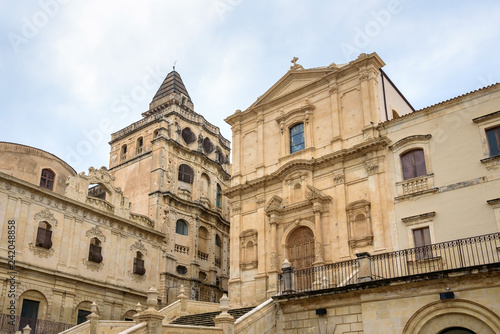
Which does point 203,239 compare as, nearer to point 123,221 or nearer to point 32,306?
point 123,221

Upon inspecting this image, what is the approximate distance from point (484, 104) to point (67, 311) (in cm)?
2203

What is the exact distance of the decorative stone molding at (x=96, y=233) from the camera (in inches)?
1112

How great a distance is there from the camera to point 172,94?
1633 inches

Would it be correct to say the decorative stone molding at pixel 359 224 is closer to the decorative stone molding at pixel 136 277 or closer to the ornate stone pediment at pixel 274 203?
the ornate stone pediment at pixel 274 203

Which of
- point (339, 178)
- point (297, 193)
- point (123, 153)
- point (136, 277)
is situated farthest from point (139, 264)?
point (339, 178)

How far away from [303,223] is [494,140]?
908cm

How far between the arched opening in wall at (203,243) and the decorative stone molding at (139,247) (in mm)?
5511

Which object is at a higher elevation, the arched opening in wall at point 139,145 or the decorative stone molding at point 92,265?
the arched opening in wall at point 139,145

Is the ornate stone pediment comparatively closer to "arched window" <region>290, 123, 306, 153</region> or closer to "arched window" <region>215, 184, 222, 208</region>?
"arched window" <region>290, 123, 306, 153</region>

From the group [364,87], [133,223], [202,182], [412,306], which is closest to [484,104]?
[364,87]

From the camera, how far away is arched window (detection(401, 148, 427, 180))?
21484 millimetres

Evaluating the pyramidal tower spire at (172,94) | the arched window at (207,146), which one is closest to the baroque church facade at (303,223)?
the arched window at (207,146)

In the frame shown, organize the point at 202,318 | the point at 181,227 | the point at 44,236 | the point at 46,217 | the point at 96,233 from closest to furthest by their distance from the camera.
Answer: the point at 202,318
the point at 44,236
the point at 46,217
the point at 96,233
the point at 181,227

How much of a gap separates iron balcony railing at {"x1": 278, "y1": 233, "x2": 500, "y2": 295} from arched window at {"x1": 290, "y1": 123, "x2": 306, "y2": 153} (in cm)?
782
